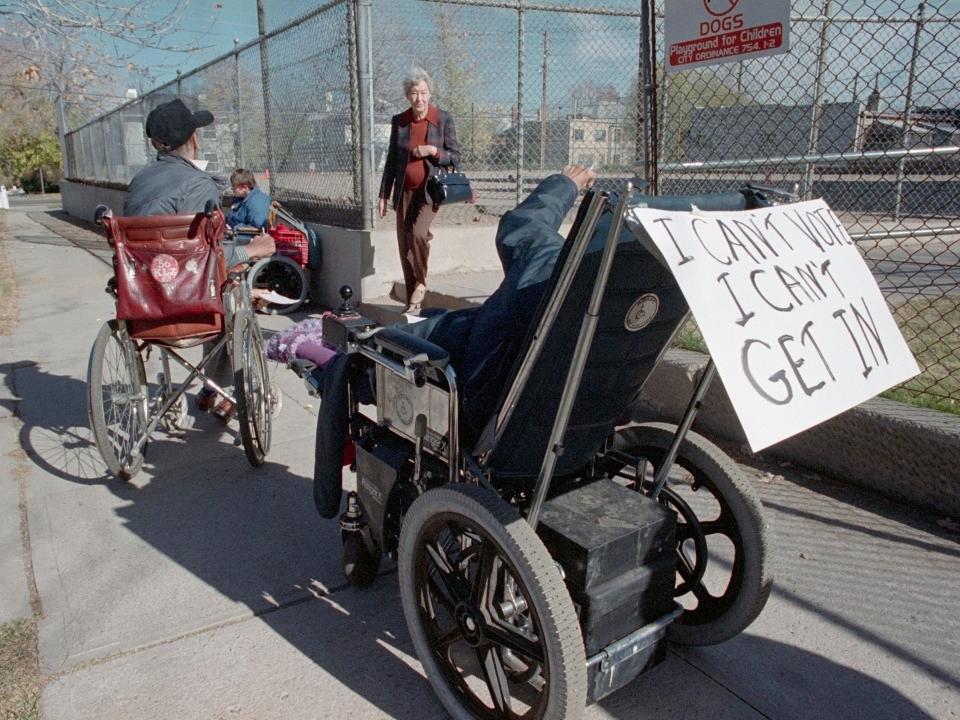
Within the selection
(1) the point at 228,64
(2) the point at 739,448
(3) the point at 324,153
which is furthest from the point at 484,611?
(1) the point at 228,64

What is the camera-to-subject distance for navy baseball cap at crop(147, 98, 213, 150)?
399 centimetres

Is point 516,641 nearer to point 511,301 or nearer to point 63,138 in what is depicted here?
point 511,301

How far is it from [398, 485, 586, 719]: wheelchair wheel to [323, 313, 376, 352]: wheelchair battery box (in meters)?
0.70

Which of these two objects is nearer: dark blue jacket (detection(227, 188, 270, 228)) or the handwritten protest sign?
the handwritten protest sign

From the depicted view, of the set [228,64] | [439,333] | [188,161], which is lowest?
[439,333]

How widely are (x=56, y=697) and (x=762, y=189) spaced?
8.63ft

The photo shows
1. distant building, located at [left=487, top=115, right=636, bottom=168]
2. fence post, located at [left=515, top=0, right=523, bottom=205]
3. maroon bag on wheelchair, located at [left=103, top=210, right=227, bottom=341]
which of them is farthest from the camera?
distant building, located at [left=487, top=115, right=636, bottom=168]

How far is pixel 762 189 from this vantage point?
2.23 metres

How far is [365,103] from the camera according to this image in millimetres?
7219

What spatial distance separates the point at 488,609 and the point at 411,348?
78 cm

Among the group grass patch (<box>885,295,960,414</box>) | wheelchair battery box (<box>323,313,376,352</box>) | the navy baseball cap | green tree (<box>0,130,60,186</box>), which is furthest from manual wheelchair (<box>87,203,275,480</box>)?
green tree (<box>0,130,60,186</box>)

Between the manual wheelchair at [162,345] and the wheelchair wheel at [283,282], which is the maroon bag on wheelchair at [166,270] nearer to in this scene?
the manual wheelchair at [162,345]

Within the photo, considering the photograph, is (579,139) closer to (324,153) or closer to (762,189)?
(324,153)

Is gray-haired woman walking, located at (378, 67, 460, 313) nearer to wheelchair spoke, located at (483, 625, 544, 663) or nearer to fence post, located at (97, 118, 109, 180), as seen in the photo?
wheelchair spoke, located at (483, 625, 544, 663)
